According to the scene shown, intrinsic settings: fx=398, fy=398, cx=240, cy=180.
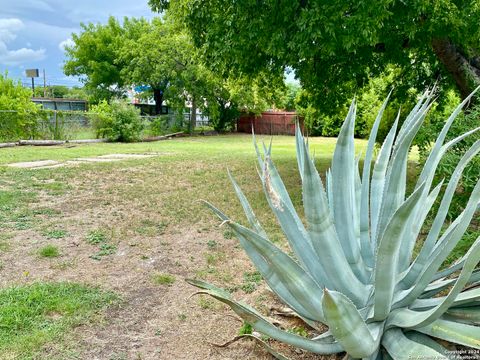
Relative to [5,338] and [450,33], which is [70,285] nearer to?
[5,338]

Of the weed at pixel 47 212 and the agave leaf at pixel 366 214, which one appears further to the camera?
the weed at pixel 47 212

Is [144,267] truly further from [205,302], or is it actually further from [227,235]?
[227,235]

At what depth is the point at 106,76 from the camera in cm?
2962

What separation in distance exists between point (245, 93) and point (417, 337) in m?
22.4

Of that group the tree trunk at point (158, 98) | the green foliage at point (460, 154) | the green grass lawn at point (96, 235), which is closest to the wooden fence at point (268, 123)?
the tree trunk at point (158, 98)

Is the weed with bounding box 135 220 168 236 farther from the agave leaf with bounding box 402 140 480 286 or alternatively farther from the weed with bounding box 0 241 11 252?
the agave leaf with bounding box 402 140 480 286

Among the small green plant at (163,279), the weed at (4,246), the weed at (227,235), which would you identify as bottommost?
the small green plant at (163,279)

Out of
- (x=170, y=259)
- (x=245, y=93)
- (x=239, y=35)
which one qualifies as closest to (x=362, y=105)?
(x=245, y=93)

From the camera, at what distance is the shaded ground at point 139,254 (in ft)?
8.09

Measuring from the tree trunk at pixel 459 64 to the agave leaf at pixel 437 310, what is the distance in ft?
19.0

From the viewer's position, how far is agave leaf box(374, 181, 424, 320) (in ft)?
4.58

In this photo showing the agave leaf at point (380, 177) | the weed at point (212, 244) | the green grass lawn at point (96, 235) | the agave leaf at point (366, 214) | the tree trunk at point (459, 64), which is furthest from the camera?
the tree trunk at point (459, 64)

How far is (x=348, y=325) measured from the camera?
1.45 m

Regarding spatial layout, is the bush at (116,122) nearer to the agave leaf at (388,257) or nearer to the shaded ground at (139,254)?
the shaded ground at (139,254)
